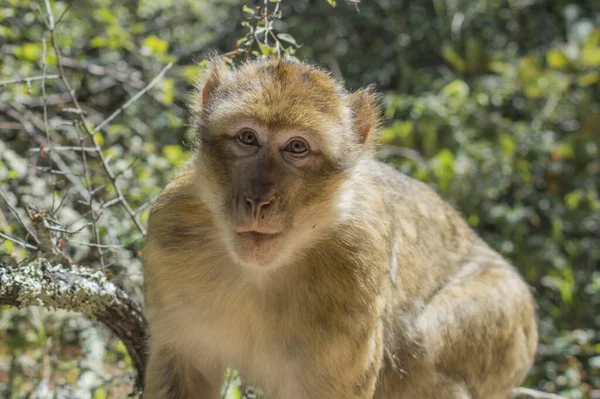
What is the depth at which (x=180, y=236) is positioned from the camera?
10.4 ft

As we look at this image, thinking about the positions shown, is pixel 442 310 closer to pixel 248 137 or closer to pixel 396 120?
pixel 248 137

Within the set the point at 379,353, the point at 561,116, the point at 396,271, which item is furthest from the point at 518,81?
the point at 379,353

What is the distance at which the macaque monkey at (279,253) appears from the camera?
2.79 metres

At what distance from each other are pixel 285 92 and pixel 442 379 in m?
1.76

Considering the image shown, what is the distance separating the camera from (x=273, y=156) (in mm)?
2748

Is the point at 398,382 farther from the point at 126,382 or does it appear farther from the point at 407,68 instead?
the point at 407,68

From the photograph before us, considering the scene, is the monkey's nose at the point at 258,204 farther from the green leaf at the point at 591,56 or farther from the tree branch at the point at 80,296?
the green leaf at the point at 591,56

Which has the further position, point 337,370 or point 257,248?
point 337,370

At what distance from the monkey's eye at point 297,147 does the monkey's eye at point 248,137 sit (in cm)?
12

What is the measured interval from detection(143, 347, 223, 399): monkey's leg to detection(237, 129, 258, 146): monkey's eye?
40.3 inches

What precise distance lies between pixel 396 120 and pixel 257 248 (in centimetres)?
559

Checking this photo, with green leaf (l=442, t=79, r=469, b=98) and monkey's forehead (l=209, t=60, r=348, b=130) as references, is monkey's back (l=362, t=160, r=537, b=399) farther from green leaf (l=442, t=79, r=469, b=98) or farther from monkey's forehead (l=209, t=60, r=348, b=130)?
green leaf (l=442, t=79, r=469, b=98)

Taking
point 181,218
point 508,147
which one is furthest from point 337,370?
point 508,147

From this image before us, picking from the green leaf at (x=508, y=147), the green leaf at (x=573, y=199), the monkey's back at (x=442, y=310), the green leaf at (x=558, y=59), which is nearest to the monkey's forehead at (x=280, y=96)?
the monkey's back at (x=442, y=310)
